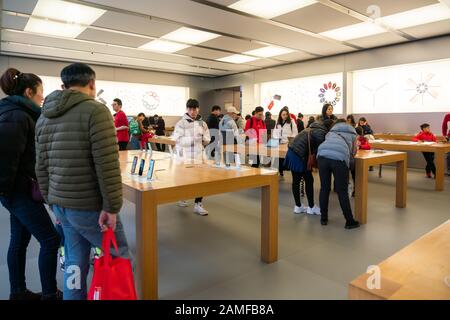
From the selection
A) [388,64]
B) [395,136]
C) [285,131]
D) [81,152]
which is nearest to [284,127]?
[285,131]

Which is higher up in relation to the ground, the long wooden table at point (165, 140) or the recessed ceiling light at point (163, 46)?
the recessed ceiling light at point (163, 46)

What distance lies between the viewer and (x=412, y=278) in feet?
3.54

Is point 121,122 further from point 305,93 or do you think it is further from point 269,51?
point 305,93

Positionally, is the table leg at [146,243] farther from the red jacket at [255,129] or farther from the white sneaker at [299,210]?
the red jacket at [255,129]

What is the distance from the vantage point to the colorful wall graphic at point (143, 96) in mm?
11055

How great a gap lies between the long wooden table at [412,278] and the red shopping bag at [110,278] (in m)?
1.00

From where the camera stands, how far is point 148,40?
7.39 m

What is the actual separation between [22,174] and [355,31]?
676cm

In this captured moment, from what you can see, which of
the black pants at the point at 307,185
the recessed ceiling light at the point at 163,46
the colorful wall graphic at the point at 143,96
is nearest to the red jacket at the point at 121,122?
the recessed ceiling light at the point at 163,46

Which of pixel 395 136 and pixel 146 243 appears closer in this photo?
pixel 146 243

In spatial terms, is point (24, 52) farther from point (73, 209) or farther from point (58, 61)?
point (73, 209)

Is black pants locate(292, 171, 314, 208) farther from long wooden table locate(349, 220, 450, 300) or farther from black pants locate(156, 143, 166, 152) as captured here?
black pants locate(156, 143, 166, 152)
